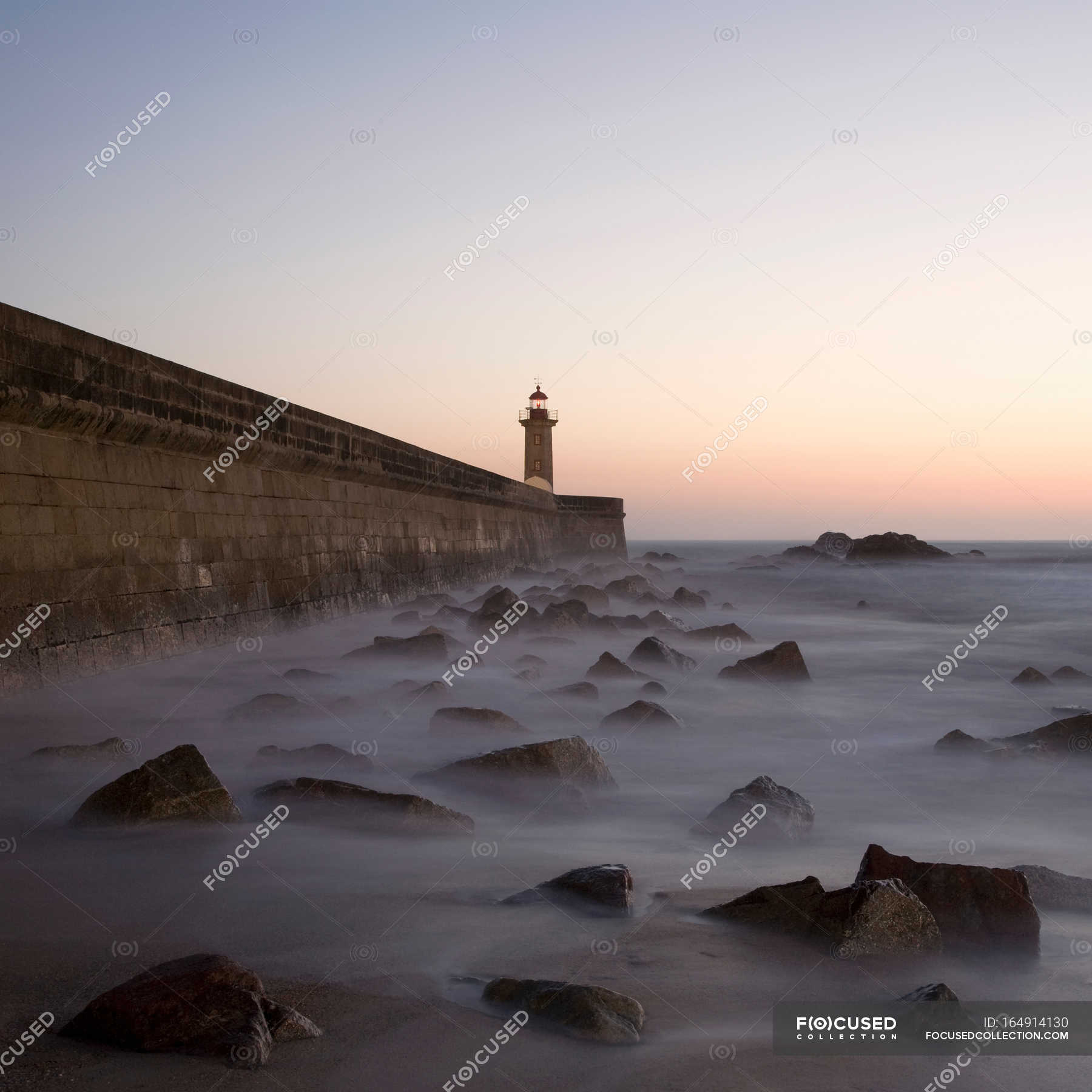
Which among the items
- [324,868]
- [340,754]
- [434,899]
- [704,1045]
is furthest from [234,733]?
[704,1045]

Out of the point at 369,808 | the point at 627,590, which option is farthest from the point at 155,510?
the point at 627,590

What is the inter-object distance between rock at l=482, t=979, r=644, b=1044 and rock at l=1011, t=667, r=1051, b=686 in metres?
6.31

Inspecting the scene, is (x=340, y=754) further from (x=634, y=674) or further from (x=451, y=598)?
(x=451, y=598)

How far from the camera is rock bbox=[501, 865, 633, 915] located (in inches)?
100

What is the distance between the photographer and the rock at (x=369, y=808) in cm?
318

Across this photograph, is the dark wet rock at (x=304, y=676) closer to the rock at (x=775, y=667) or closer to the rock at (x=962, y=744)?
the rock at (x=775, y=667)

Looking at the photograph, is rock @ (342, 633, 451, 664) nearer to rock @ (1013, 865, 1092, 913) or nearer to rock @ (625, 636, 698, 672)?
rock @ (625, 636, 698, 672)

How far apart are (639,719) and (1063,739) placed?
195 cm

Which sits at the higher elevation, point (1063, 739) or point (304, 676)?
point (304, 676)

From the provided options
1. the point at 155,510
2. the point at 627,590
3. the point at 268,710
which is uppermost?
the point at 155,510

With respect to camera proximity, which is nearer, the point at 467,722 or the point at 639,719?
the point at 467,722

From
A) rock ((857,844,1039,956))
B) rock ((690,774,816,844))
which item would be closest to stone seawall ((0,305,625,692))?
rock ((690,774,816,844))

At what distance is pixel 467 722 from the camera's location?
4.82m

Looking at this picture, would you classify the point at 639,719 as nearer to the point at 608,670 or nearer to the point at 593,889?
the point at 608,670
